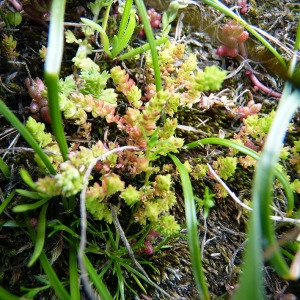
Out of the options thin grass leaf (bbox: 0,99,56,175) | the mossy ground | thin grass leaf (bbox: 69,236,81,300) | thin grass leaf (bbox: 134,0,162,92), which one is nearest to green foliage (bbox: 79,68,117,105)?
the mossy ground

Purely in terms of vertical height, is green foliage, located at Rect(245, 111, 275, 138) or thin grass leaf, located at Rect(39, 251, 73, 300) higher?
green foliage, located at Rect(245, 111, 275, 138)

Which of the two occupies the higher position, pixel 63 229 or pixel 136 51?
pixel 136 51

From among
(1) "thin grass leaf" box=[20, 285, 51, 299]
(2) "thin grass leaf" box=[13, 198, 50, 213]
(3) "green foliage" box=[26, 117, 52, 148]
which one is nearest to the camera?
(2) "thin grass leaf" box=[13, 198, 50, 213]

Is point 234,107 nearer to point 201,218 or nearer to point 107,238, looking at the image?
point 201,218

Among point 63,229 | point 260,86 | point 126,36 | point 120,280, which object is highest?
point 126,36

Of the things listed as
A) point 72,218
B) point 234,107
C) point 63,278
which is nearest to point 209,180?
point 234,107

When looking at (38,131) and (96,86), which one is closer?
(38,131)

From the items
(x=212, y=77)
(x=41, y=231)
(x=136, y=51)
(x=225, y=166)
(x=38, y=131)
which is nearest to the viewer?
(x=212, y=77)

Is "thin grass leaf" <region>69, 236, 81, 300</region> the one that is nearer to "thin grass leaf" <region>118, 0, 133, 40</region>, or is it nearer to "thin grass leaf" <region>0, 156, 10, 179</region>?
"thin grass leaf" <region>0, 156, 10, 179</region>

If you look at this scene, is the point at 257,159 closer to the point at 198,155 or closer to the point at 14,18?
the point at 198,155

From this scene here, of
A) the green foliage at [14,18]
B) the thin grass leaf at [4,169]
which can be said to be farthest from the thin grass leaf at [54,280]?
the green foliage at [14,18]

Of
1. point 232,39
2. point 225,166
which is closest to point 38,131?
point 225,166
